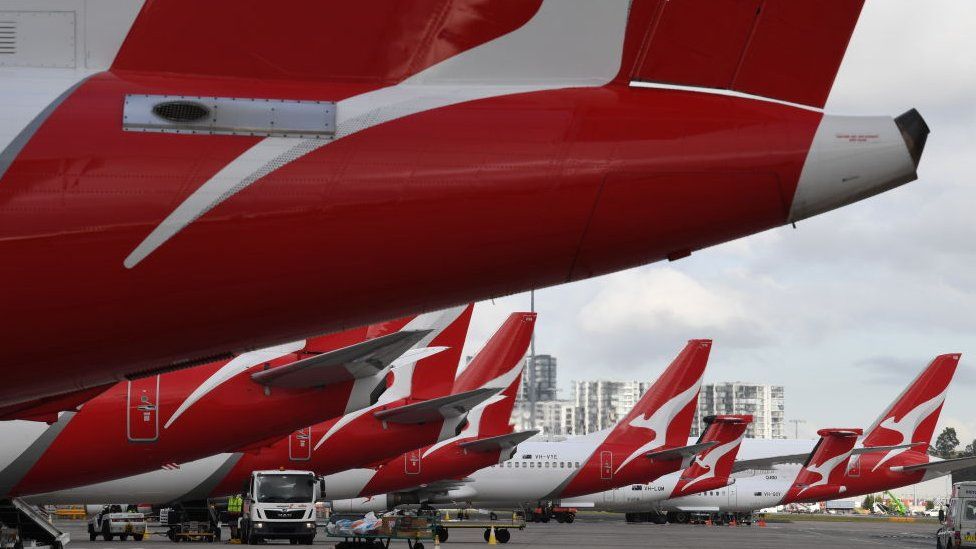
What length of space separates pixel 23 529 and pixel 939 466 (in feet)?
152

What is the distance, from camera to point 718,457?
55.4 m

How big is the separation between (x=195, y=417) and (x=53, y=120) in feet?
43.1

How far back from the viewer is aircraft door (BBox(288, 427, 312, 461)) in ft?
92.5

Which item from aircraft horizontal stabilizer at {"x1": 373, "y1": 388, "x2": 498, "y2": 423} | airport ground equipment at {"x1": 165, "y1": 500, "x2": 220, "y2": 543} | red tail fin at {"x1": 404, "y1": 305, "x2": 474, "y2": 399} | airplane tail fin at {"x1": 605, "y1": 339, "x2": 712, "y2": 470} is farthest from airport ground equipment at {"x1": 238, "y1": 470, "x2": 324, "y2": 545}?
airplane tail fin at {"x1": 605, "y1": 339, "x2": 712, "y2": 470}

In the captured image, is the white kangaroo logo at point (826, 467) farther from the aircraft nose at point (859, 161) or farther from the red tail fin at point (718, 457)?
the aircraft nose at point (859, 161)

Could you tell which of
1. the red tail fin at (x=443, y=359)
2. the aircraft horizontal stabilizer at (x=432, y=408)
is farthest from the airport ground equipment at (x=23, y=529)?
the red tail fin at (x=443, y=359)

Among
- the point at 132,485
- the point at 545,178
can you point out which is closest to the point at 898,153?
the point at 545,178

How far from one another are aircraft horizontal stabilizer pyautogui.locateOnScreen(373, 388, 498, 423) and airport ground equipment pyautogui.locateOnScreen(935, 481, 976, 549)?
45.9 ft

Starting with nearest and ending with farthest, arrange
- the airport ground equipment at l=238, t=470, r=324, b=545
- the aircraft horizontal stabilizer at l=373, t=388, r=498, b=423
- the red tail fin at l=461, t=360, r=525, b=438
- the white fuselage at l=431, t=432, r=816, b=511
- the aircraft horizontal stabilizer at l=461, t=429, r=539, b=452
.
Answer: the aircraft horizontal stabilizer at l=373, t=388, r=498, b=423, the airport ground equipment at l=238, t=470, r=324, b=545, the aircraft horizontal stabilizer at l=461, t=429, r=539, b=452, the red tail fin at l=461, t=360, r=525, b=438, the white fuselage at l=431, t=432, r=816, b=511

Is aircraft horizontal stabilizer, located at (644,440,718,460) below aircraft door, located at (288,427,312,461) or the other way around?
below

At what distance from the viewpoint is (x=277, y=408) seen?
768 inches

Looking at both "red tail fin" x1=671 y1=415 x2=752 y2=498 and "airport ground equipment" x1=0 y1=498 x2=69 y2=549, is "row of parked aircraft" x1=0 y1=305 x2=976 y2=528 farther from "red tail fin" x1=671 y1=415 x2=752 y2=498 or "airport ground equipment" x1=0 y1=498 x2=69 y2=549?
"airport ground equipment" x1=0 y1=498 x2=69 y2=549

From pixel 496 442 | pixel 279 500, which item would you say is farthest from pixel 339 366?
pixel 496 442

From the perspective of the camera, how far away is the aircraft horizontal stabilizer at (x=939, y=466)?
55.9m
